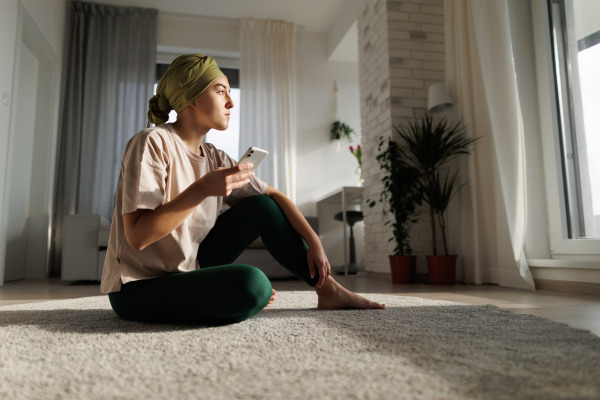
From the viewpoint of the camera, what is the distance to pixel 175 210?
106 centimetres

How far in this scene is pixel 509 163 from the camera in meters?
2.72

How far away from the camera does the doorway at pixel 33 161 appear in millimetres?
→ 3871

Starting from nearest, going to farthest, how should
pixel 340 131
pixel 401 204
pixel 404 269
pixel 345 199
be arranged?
pixel 404 269, pixel 401 204, pixel 345 199, pixel 340 131

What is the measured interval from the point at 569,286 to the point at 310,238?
67.3 inches

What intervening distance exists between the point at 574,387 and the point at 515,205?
221 centimetres

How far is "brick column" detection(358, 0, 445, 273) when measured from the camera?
353cm

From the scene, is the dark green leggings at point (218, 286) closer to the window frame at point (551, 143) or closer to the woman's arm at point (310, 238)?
the woman's arm at point (310, 238)

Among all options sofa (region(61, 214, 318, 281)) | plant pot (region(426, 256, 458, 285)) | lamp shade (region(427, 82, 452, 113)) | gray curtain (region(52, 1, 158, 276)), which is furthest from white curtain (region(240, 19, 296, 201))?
plant pot (region(426, 256, 458, 285))

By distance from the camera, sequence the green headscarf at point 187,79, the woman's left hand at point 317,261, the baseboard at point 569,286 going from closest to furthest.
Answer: the green headscarf at point 187,79 → the woman's left hand at point 317,261 → the baseboard at point 569,286

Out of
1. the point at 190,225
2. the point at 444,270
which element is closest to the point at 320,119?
the point at 444,270

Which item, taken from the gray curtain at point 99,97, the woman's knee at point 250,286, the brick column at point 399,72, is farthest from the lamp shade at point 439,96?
the gray curtain at point 99,97

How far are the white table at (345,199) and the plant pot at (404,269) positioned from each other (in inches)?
37.0

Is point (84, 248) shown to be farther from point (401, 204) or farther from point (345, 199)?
point (401, 204)

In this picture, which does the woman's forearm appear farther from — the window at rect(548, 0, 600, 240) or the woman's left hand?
the window at rect(548, 0, 600, 240)
